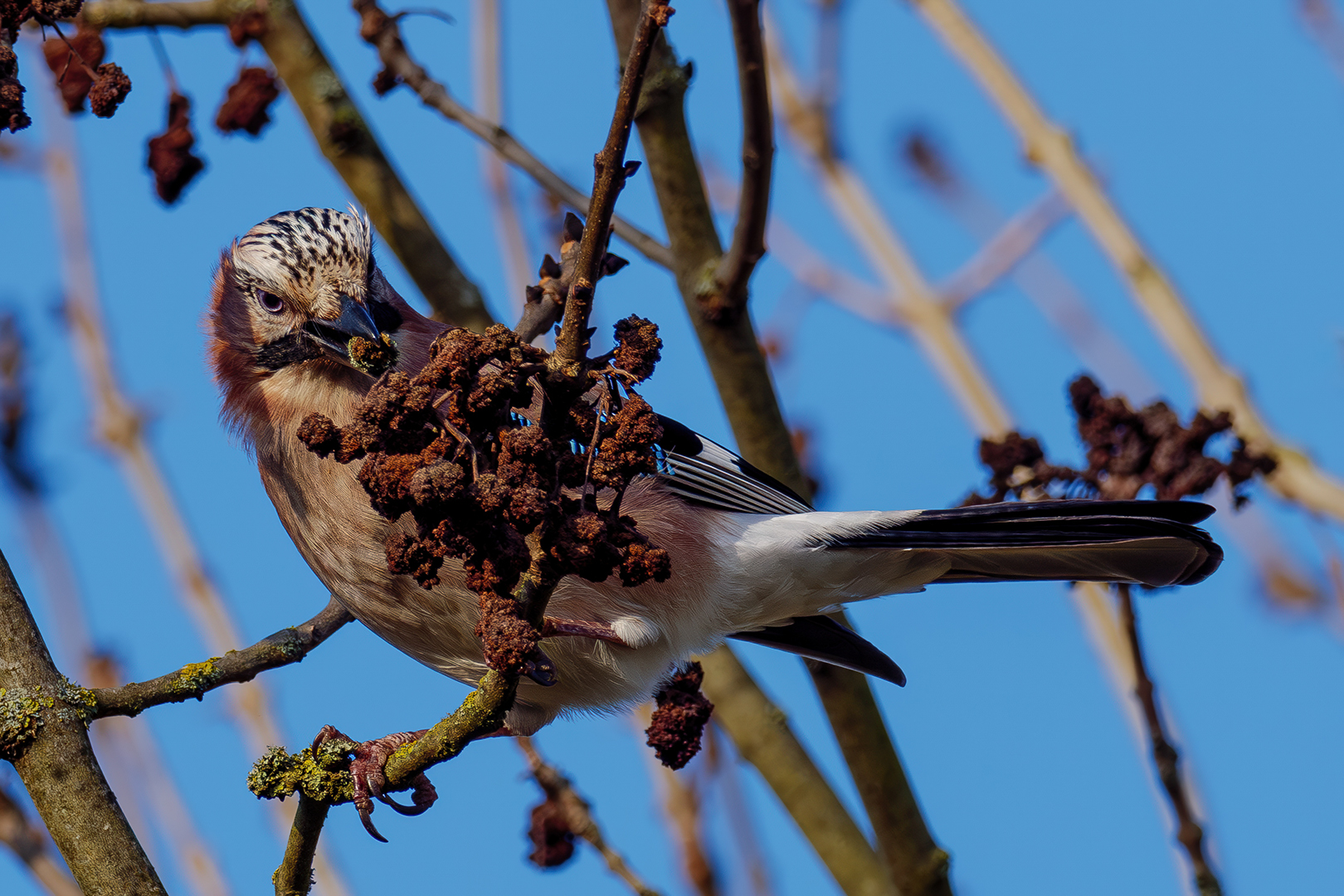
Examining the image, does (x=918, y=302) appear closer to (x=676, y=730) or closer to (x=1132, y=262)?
(x=1132, y=262)

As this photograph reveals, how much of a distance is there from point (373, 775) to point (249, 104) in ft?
6.43

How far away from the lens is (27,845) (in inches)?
140

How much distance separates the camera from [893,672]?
4.15 meters

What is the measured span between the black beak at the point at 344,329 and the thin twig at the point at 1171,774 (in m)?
2.20

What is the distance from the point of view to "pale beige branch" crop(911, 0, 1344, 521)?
4.24 m

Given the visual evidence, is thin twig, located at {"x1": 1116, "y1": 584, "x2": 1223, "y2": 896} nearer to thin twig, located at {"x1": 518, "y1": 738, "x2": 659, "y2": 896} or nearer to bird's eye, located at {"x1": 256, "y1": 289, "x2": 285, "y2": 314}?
thin twig, located at {"x1": 518, "y1": 738, "x2": 659, "y2": 896}

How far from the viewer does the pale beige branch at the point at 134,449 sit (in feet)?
18.9

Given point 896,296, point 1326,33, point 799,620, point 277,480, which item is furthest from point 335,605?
point 1326,33

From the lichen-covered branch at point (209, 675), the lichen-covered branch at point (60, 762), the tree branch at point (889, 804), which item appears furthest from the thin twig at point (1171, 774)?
the lichen-covered branch at point (60, 762)

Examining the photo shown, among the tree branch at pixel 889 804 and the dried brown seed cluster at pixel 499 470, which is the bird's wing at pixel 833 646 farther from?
the dried brown seed cluster at pixel 499 470

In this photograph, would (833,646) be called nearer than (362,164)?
Yes

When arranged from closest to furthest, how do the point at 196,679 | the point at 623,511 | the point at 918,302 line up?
1. the point at 196,679
2. the point at 623,511
3. the point at 918,302

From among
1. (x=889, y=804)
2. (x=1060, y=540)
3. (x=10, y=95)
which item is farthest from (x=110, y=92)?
(x=889, y=804)

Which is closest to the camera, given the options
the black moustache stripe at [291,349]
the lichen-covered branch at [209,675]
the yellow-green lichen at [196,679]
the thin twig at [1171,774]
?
the lichen-covered branch at [209,675]
